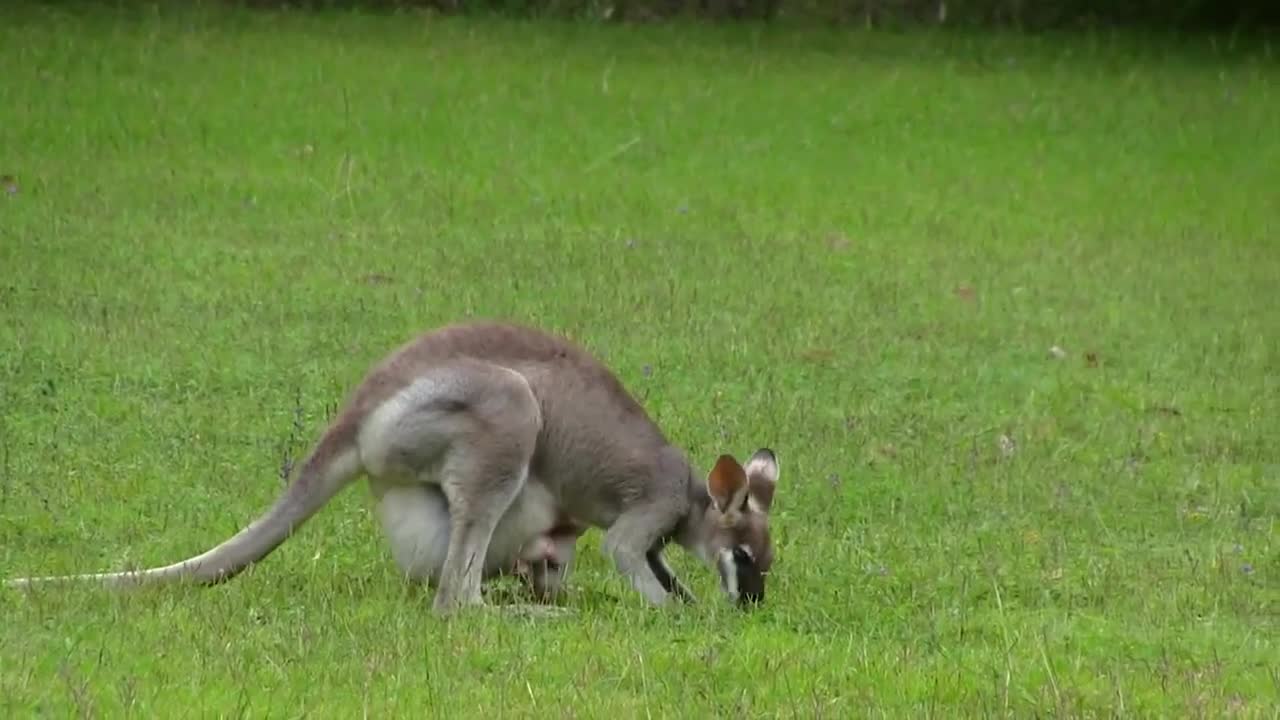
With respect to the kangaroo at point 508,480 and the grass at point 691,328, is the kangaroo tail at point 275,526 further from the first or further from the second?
the grass at point 691,328

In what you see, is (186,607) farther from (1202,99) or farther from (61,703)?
(1202,99)

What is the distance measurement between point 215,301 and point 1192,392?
198 inches

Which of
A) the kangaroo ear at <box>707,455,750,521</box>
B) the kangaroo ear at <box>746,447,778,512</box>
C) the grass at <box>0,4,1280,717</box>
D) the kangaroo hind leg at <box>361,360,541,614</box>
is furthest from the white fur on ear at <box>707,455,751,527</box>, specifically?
the kangaroo hind leg at <box>361,360,541,614</box>

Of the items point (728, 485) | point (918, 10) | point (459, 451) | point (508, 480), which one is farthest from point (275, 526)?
point (918, 10)

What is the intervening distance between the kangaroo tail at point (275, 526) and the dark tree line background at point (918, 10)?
15.2 m

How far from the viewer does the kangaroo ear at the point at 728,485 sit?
23.7 feet

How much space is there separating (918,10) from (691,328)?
1214cm

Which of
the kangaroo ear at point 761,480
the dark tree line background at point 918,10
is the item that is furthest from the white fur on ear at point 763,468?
the dark tree line background at point 918,10

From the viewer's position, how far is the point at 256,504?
834 cm

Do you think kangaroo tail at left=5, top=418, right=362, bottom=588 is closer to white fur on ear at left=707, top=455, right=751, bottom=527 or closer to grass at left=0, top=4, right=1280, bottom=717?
grass at left=0, top=4, right=1280, bottom=717

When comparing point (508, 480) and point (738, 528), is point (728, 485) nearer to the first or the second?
point (738, 528)

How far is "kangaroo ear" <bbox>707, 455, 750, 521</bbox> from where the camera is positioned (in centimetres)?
722

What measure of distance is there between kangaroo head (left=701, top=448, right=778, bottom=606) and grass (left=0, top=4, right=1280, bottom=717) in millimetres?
148

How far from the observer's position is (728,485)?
7238mm
